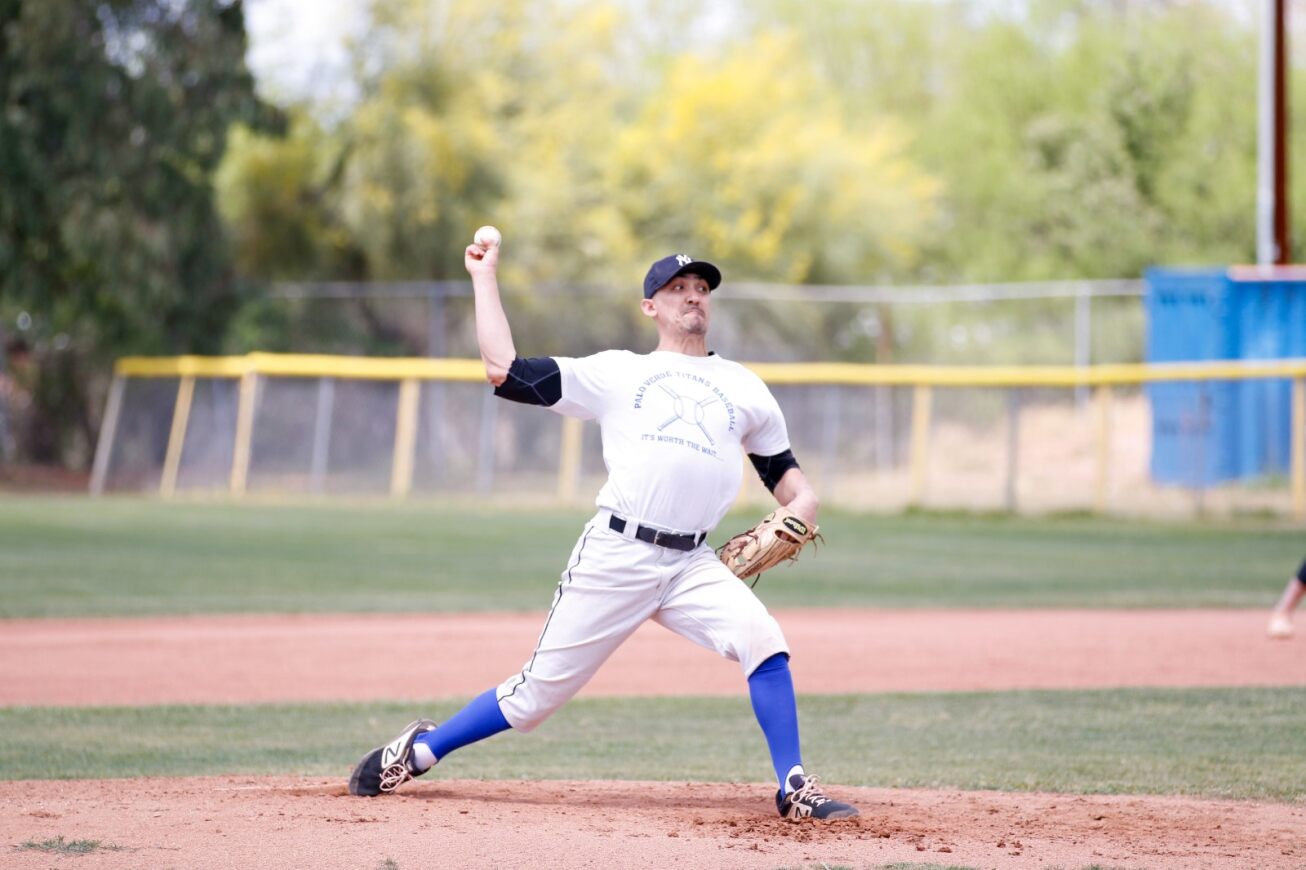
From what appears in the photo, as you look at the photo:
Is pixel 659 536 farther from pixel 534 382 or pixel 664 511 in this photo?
pixel 534 382

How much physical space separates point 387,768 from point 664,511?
1.26m

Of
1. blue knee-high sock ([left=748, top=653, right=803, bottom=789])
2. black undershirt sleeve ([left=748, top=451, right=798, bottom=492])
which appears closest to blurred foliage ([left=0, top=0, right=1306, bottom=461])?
black undershirt sleeve ([left=748, top=451, right=798, bottom=492])

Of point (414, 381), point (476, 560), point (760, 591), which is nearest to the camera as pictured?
point (760, 591)

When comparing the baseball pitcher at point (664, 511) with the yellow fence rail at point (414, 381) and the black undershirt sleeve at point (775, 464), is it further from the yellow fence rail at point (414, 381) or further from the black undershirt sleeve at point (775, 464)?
the yellow fence rail at point (414, 381)

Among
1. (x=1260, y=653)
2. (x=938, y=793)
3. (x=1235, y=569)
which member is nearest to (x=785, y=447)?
(x=938, y=793)

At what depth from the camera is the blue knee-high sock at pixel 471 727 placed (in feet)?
16.9

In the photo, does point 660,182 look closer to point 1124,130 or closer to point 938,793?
point 1124,130

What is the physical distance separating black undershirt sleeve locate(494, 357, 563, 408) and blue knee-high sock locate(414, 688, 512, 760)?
0.96 metres

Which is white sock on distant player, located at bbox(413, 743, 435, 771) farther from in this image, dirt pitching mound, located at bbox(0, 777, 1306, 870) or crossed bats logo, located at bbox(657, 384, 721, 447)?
crossed bats logo, located at bbox(657, 384, 721, 447)

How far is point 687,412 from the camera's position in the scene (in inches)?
195

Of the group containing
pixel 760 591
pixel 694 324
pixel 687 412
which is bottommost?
pixel 760 591

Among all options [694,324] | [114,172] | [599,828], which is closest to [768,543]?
[694,324]

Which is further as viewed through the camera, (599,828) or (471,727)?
(471,727)

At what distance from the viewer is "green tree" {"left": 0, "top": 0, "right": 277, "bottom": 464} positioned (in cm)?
2300
